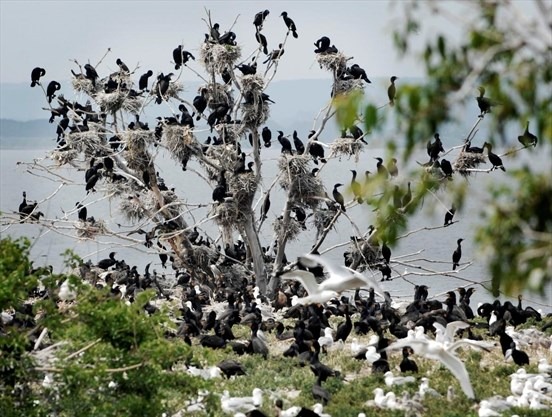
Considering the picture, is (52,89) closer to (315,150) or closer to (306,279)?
(315,150)

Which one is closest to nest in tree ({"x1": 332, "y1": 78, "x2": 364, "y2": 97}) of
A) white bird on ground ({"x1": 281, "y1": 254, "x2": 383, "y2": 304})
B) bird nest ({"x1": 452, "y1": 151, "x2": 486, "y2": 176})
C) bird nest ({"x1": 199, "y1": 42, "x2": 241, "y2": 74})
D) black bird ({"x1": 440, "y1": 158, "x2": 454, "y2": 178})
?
bird nest ({"x1": 199, "y1": 42, "x2": 241, "y2": 74})

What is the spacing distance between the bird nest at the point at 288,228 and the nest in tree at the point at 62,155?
14.3 feet

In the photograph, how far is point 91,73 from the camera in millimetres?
23047

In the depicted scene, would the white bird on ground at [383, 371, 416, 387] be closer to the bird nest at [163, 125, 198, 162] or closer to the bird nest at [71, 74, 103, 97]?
the bird nest at [163, 125, 198, 162]

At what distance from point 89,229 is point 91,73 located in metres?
3.48

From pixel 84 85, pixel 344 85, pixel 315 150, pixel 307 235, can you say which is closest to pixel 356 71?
pixel 344 85

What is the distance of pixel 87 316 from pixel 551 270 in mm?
4460

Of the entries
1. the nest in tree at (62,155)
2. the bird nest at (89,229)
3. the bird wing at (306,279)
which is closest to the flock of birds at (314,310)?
the bird wing at (306,279)

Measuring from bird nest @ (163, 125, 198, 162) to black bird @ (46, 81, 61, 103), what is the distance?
2.83 metres

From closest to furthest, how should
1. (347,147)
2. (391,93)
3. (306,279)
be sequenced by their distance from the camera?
(306,279) < (391,93) < (347,147)

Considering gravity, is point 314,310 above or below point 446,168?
below

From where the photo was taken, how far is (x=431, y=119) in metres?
6.80

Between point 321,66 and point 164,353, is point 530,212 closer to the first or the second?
point 164,353

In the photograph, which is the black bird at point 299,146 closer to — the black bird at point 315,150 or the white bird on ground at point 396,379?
the black bird at point 315,150
